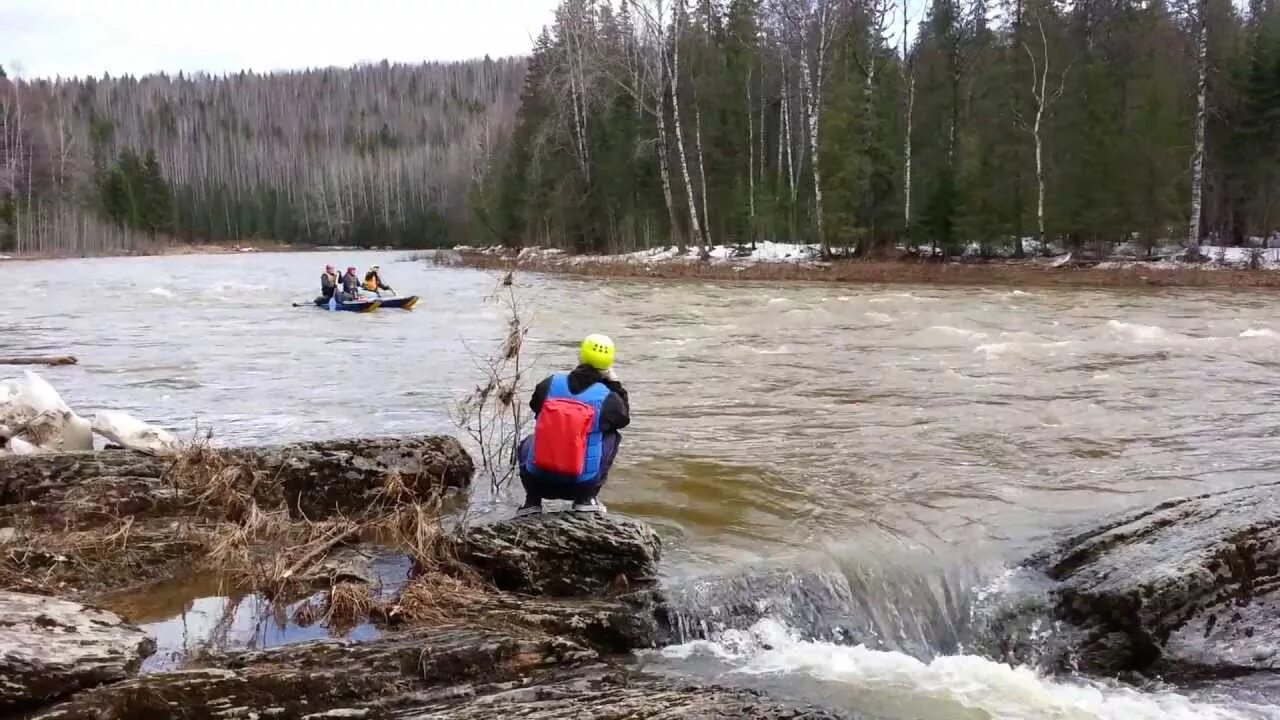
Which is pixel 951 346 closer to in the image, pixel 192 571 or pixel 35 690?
pixel 192 571

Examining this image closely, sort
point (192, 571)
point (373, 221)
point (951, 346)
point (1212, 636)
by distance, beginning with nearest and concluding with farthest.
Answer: point (1212, 636) → point (192, 571) → point (951, 346) → point (373, 221)

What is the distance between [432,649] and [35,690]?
1653 millimetres

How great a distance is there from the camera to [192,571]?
5723 mm

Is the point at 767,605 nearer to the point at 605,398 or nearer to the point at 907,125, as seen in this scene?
the point at 605,398

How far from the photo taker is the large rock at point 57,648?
389cm

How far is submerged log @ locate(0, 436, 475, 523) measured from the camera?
6.39m

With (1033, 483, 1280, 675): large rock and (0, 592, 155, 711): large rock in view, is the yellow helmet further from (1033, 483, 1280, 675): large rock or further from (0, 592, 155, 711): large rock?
(1033, 483, 1280, 675): large rock

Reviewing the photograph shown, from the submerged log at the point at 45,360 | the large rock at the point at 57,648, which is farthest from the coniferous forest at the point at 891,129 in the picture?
the large rock at the point at 57,648

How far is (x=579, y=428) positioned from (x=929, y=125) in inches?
1252

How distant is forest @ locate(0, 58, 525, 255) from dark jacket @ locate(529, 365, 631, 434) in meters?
59.4

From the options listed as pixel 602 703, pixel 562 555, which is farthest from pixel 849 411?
pixel 602 703

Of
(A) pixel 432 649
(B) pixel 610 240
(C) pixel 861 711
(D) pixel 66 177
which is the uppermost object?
(D) pixel 66 177

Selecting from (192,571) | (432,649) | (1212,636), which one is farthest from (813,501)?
(192,571)

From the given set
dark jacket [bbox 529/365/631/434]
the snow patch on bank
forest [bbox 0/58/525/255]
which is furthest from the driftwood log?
forest [bbox 0/58/525/255]
